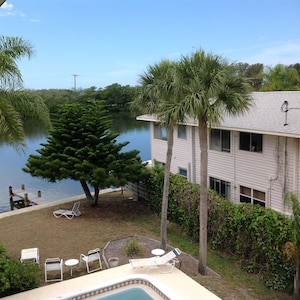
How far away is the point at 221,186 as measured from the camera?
53.5 ft

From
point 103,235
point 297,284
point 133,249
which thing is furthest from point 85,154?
point 297,284

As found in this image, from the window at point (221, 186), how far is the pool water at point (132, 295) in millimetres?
7652

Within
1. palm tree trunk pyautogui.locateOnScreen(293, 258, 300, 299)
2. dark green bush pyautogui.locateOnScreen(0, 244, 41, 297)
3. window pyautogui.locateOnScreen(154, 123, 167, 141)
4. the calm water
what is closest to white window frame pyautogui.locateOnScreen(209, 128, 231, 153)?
window pyautogui.locateOnScreen(154, 123, 167, 141)

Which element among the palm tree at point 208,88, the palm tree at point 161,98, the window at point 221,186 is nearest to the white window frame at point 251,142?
the window at point 221,186

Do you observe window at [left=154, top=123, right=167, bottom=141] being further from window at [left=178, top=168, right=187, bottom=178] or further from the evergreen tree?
the evergreen tree

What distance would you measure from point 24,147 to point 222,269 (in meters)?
7.44

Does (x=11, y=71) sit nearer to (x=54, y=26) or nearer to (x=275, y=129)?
(x=275, y=129)

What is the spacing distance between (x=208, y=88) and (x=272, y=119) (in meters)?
5.04

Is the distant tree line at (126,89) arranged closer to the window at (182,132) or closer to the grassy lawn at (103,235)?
the window at (182,132)

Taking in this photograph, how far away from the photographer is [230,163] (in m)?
15.6

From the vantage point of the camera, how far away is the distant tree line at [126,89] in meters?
45.1

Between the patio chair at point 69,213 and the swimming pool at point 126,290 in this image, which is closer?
the swimming pool at point 126,290

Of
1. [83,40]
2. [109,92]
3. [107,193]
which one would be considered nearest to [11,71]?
[107,193]

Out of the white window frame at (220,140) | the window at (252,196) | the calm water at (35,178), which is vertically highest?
the white window frame at (220,140)
